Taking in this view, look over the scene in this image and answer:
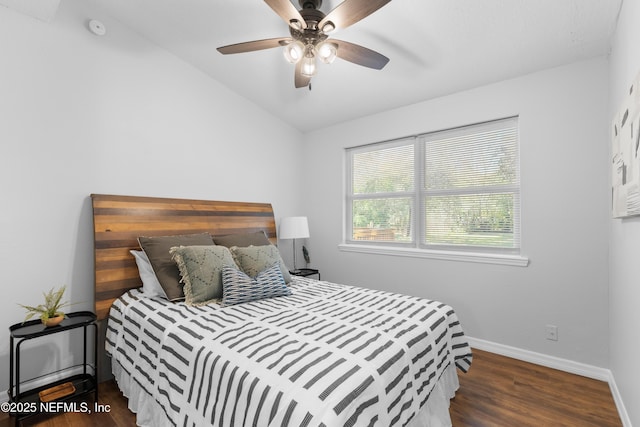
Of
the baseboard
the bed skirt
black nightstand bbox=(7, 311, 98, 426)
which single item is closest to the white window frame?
the baseboard

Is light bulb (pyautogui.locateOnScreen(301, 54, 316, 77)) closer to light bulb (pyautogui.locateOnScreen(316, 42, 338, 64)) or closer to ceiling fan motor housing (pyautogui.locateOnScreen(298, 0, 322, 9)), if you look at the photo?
light bulb (pyautogui.locateOnScreen(316, 42, 338, 64))

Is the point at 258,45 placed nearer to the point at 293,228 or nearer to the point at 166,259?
the point at 166,259

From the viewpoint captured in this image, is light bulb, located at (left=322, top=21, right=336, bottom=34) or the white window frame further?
the white window frame

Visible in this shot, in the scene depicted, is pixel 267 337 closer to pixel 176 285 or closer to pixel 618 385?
pixel 176 285

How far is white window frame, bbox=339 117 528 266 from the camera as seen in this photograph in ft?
8.94

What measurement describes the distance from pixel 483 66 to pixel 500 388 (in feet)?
8.18

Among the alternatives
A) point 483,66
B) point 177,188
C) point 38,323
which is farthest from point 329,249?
point 38,323

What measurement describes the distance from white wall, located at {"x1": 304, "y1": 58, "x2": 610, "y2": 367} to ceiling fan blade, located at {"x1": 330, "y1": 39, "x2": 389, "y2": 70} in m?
1.30

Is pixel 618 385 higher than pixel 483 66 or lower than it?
lower

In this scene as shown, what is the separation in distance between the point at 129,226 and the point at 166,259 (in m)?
0.48

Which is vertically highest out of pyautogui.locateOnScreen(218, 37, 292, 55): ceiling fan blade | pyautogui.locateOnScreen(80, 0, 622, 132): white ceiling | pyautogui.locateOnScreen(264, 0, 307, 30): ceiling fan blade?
pyautogui.locateOnScreen(80, 0, 622, 132): white ceiling

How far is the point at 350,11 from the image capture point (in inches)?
63.8

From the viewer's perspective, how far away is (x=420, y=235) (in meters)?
3.31

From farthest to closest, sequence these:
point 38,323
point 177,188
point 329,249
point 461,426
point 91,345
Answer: point 329,249 < point 177,188 < point 91,345 < point 38,323 < point 461,426
